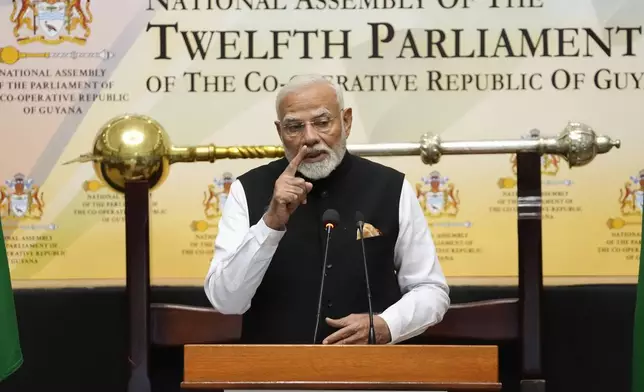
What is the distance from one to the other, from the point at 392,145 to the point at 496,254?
79 centimetres

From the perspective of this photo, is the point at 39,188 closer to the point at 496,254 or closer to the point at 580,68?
the point at 496,254

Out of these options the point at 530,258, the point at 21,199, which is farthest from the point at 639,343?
the point at 21,199

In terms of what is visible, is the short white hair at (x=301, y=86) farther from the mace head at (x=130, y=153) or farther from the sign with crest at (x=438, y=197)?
the sign with crest at (x=438, y=197)

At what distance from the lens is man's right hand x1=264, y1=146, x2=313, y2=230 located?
2.70m

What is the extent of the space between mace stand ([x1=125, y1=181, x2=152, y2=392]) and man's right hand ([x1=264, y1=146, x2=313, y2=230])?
624 mm

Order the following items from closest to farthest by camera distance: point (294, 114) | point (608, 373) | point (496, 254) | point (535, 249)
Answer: point (294, 114)
point (535, 249)
point (608, 373)
point (496, 254)

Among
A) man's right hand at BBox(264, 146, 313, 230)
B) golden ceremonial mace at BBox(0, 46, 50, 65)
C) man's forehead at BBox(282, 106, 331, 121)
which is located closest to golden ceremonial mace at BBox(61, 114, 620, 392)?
man's forehead at BBox(282, 106, 331, 121)

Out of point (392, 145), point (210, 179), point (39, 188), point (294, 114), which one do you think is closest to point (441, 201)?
point (392, 145)

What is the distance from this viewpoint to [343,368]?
2.24m

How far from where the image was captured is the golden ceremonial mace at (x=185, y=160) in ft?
10.9

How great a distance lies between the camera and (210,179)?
4039mm

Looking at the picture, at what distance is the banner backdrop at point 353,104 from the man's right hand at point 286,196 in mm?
1201

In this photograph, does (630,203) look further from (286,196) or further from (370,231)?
(286,196)

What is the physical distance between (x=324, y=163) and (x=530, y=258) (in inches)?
30.4
